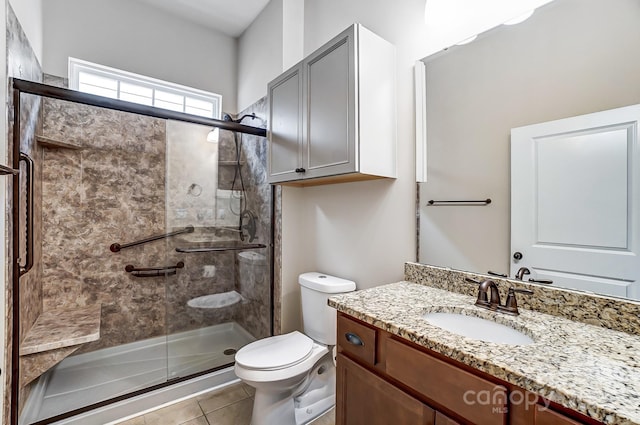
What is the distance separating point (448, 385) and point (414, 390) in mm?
138

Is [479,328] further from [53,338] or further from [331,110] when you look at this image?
[53,338]

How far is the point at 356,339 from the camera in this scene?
3.63 ft

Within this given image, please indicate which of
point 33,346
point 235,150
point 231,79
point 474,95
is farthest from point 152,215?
point 474,95

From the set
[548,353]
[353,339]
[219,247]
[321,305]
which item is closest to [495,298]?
[548,353]

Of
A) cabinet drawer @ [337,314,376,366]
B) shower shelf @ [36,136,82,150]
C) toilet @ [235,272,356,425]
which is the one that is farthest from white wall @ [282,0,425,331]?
shower shelf @ [36,136,82,150]

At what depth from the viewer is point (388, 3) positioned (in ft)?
5.41

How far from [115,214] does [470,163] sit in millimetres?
2709

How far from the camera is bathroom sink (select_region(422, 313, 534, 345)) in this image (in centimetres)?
98

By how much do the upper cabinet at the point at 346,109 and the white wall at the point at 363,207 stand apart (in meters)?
0.09

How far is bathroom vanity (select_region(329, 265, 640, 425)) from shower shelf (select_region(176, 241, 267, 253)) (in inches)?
53.1

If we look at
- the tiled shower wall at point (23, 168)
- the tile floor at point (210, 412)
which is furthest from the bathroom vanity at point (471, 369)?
the tiled shower wall at point (23, 168)

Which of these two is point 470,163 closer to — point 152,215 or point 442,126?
point 442,126

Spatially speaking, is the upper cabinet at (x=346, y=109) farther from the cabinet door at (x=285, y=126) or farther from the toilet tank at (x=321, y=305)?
the toilet tank at (x=321, y=305)

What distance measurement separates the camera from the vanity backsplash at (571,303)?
905mm
